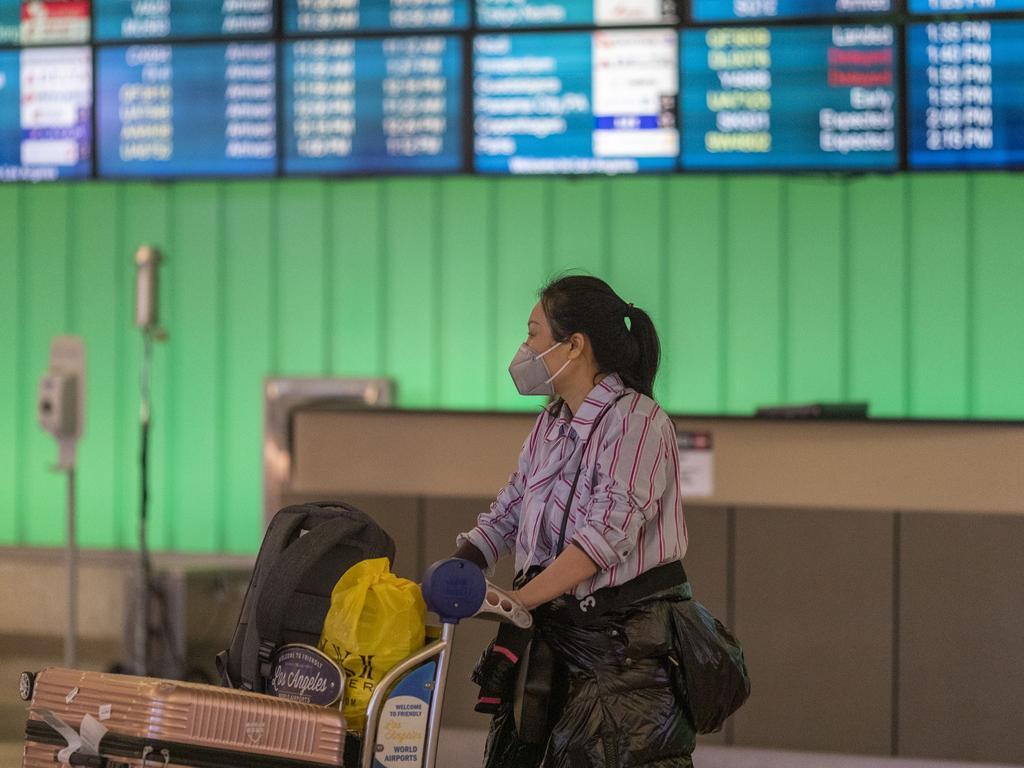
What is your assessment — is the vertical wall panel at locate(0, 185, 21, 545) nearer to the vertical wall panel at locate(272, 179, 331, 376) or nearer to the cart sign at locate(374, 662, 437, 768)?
the vertical wall panel at locate(272, 179, 331, 376)

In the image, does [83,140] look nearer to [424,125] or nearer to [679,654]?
[424,125]

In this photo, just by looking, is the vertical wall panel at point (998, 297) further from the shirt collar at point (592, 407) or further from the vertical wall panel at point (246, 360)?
the shirt collar at point (592, 407)

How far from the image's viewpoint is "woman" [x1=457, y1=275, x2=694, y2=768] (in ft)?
7.64

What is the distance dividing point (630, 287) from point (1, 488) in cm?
289

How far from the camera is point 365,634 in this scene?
221 cm

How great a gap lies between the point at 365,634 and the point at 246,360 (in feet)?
11.6

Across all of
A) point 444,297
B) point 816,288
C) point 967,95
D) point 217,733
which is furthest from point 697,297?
point 217,733

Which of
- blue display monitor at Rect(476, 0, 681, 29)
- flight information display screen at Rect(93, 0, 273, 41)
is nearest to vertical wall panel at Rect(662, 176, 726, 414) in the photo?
blue display monitor at Rect(476, 0, 681, 29)

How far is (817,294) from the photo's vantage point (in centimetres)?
516

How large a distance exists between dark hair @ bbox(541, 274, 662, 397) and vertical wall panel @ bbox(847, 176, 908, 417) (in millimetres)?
2862

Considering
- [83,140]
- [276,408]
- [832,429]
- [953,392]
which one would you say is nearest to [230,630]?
[276,408]

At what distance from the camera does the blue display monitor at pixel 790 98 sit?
4.77m

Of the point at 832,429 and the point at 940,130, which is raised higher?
the point at 940,130

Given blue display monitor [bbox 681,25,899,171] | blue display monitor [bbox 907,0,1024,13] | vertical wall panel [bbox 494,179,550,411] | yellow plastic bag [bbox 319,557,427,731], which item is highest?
blue display monitor [bbox 907,0,1024,13]
